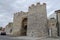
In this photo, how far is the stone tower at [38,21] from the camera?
22.1 metres

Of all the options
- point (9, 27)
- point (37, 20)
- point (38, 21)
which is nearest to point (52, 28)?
point (38, 21)

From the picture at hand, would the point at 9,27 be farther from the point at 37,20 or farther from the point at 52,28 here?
the point at 52,28

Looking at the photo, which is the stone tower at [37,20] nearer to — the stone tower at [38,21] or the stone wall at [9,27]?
the stone tower at [38,21]

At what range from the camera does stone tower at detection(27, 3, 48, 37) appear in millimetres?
22094

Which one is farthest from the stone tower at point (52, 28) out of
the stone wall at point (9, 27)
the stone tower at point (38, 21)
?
the stone wall at point (9, 27)

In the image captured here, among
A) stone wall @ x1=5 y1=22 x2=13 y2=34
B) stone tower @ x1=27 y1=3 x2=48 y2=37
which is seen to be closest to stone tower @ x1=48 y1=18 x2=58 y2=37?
stone tower @ x1=27 y1=3 x2=48 y2=37

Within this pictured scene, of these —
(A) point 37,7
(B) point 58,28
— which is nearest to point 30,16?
(A) point 37,7

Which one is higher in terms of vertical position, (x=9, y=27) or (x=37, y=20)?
(x=37, y=20)

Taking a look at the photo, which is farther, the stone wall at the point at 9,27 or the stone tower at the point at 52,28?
the stone wall at the point at 9,27

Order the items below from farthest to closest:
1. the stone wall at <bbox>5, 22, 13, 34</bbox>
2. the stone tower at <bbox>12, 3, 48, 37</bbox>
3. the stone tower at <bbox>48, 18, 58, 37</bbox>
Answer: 1. the stone wall at <bbox>5, 22, 13, 34</bbox>
2. the stone tower at <bbox>48, 18, 58, 37</bbox>
3. the stone tower at <bbox>12, 3, 48, 37</bbox>

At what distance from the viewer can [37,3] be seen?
22609 millimetres

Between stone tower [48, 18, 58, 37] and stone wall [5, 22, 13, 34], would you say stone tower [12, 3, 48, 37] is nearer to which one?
stone tower [48, 18, 58, 37]

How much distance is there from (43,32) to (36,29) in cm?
125

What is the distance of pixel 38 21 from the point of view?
22.4 m
